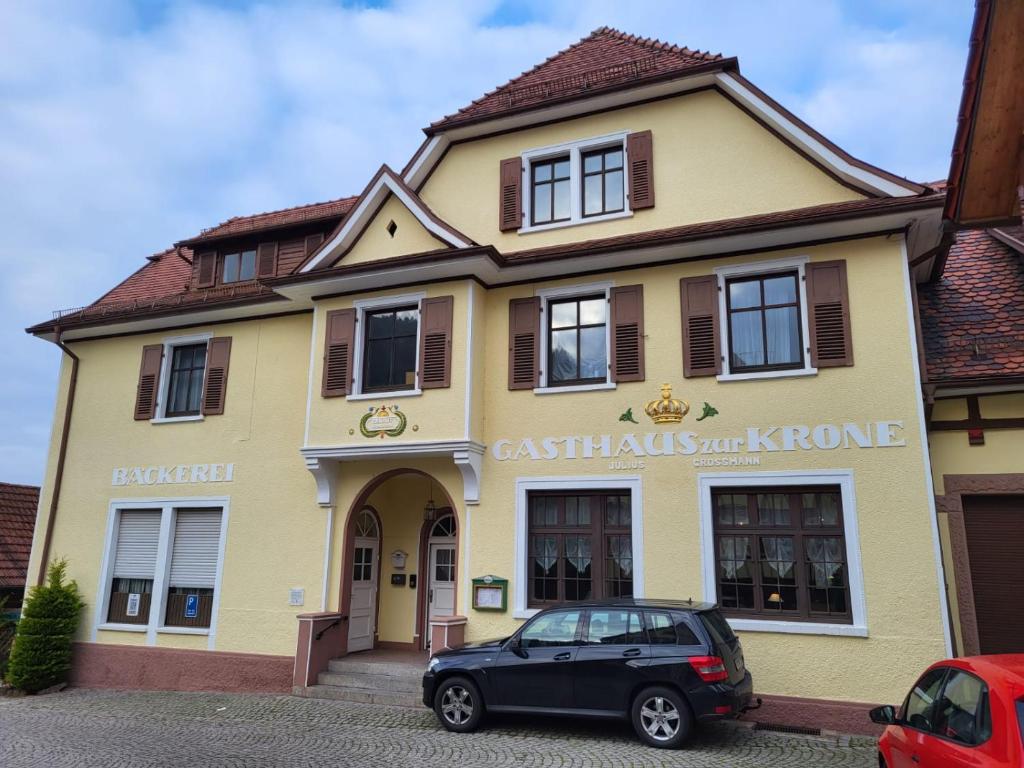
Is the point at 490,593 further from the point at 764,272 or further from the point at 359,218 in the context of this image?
the point at 359,218

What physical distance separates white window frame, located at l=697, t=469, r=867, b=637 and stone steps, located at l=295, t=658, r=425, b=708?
4.62 m

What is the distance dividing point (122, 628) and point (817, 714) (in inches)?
483

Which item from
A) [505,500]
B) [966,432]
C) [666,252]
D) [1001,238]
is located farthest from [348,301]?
[1001,238]

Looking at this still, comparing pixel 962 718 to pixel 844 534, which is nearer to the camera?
pixel 962 718

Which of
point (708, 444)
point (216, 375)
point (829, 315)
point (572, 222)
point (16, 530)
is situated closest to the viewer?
point (829, 315)

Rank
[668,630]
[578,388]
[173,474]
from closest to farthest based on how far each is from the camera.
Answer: [668,630] < [578,388] < [173,474]

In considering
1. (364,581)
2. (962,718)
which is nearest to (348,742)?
(364,581)

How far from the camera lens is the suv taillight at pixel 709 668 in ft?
27.6

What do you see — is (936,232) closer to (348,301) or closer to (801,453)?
(801,453)

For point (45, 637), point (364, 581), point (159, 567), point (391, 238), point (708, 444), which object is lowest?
point (45, 637)

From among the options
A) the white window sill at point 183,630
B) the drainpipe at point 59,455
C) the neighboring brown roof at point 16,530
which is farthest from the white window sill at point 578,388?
the neighboring brown roof at point 16,530

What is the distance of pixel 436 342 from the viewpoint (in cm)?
1284

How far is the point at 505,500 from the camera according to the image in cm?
1229

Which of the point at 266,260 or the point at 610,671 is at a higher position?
the point at 266,260
